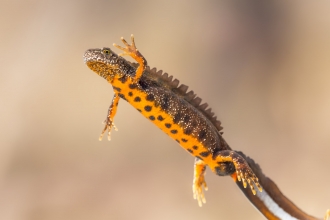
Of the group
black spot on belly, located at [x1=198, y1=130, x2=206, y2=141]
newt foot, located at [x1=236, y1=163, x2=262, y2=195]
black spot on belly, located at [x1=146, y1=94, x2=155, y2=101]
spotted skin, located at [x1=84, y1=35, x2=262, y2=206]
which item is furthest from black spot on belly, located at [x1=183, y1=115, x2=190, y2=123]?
newt foot, located at [x1=236, y1=163, x2=262, y2=195]

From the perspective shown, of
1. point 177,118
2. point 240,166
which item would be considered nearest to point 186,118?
point 177,118

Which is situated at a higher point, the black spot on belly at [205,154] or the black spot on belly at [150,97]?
the black spot on belly at [150,97]

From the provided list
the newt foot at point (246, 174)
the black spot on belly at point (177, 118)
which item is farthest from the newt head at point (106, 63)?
the newt foot at point (246, 174)

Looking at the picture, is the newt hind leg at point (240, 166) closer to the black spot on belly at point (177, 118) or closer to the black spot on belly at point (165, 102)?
the black spot on belly at point (177, 118)

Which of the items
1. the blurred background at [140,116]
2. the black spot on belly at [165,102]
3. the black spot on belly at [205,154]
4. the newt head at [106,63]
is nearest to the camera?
the newt head at [106,63]

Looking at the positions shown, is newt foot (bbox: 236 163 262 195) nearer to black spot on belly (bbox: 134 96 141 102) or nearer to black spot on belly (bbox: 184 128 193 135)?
black spot on belly (bbox: 184 128 193 135)

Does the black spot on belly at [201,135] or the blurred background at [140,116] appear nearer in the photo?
the black spot on belly at [201,135]

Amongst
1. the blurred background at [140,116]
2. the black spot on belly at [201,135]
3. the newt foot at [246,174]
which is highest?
the blurred background at [140,116]

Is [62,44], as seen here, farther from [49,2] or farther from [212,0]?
[212,0]

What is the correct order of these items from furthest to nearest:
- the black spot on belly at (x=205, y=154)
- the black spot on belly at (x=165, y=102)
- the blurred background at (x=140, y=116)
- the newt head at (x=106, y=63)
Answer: the blurred background at (x=140, y=116)
the black spot on belly at (x=205, y=154)
the black spot on belly at (x=165, y=102)
the newt head at (x=106, y=63)
